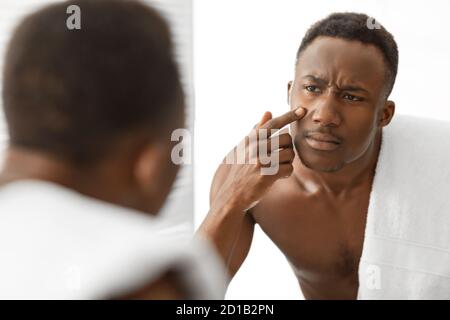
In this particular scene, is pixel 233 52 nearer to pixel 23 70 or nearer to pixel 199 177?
pixel 199 177

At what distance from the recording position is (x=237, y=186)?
90 cm

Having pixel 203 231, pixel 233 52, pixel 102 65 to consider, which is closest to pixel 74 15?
pixel 102 65

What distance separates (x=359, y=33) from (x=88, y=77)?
591mm

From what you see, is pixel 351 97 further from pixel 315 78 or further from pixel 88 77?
pixel 88 77

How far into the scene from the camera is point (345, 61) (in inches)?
37.4

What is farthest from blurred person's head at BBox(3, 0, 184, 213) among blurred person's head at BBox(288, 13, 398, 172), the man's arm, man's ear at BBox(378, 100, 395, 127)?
man's ear at BBox(378, 100, 395, 127)

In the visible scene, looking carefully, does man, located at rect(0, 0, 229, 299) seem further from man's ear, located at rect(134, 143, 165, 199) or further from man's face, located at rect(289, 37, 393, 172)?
man's face, located at rect(289, 37, 393, 172)

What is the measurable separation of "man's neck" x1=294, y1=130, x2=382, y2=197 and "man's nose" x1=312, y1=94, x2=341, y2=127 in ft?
0.39

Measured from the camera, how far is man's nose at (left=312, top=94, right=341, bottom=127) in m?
0.93

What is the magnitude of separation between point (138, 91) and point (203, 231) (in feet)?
1.39

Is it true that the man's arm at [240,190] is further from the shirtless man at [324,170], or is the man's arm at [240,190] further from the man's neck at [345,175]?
Result: the man's neck at [345,175]

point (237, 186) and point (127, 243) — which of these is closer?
point (127, 243)

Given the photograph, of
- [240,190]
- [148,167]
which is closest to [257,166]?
[240,190]

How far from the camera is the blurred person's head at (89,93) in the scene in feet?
1.51
